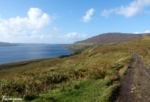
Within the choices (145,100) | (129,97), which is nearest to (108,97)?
(129,97)

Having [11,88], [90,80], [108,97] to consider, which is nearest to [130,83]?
[90,80]

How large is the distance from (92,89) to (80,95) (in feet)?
6.22

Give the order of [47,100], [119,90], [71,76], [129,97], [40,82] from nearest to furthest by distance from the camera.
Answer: [47,100] < [129,97] < [119,90] < [40,82] < [71,76]

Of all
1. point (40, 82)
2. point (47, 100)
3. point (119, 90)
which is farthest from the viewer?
point (40, 82)

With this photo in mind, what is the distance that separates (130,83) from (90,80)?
13.3 feet

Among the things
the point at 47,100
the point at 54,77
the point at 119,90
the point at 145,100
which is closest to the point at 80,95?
the point at 47,100

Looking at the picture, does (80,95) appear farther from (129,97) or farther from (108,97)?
(129,97)

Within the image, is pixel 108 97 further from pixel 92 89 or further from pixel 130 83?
pixel 130 83

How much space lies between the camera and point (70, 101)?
40.3 feet

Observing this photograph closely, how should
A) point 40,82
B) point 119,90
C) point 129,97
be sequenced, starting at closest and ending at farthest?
point 129,97, point 119,90, point 40,82

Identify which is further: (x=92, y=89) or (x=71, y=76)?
(x=71, y=76)

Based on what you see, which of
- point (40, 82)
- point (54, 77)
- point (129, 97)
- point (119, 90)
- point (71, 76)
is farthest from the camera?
point (71, 76)

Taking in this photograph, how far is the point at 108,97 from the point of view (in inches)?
506

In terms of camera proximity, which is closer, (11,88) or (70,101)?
(70,101)
